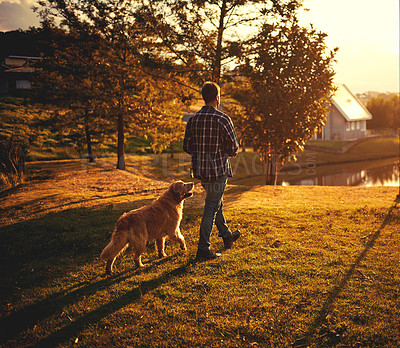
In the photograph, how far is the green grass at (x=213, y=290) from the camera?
3518 mm

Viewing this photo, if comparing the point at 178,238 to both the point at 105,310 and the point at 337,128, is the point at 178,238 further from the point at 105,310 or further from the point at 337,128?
the point at 337,128

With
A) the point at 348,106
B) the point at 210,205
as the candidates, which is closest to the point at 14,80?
the point at 210,205

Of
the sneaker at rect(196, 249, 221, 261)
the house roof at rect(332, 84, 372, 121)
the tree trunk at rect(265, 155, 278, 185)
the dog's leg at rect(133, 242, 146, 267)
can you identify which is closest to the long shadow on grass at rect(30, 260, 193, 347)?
the sneaker at rect(196, 249, 221, 261)

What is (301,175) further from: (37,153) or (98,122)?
(37,153)

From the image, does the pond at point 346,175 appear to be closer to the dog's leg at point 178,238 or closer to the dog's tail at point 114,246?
the dog's leg at point 178,238

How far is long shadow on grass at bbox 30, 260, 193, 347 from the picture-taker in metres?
3.53

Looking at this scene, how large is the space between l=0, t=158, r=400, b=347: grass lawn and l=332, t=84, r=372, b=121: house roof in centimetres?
3994

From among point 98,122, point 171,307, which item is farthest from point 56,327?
point 98,122

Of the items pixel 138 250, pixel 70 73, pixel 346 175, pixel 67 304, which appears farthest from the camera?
pixel 346 175

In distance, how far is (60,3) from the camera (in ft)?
59.2

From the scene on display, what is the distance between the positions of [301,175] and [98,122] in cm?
1990

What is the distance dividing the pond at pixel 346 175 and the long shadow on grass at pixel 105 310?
21451mm

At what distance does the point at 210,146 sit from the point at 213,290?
224cm

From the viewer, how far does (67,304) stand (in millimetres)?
4266
